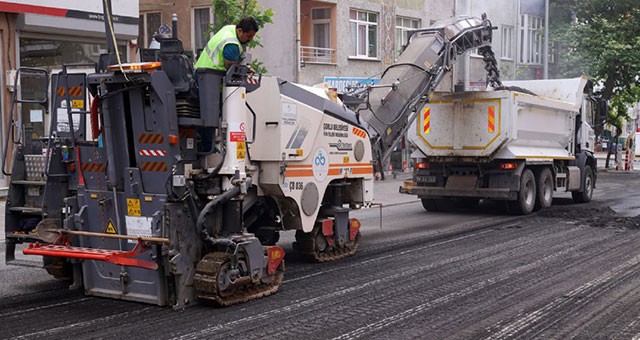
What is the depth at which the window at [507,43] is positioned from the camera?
33.8 metres

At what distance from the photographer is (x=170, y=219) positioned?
293 inches

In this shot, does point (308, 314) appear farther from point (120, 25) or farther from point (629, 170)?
point (629, 170)

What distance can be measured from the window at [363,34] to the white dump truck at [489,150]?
9.70m

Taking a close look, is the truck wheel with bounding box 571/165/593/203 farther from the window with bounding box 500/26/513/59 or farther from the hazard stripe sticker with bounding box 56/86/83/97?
the window with bounding box 500/26/513/59

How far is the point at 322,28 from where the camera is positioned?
26.0 metres

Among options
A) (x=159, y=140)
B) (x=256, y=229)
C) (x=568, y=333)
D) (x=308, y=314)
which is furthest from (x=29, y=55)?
(x=568, y=333)

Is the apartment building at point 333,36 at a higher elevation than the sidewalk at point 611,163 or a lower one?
higher

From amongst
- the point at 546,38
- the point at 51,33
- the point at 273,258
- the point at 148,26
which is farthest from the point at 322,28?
the point at 273,258

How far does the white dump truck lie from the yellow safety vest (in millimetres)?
7476

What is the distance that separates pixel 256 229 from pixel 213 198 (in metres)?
2.10

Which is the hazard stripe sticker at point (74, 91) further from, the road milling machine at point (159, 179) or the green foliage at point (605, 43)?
the green foliage at point (605, 43)

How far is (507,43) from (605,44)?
5.52m

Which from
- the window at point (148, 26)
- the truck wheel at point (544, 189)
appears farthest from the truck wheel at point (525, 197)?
the window at point (148, 26)

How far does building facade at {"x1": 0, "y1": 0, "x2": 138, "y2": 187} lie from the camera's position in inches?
680
